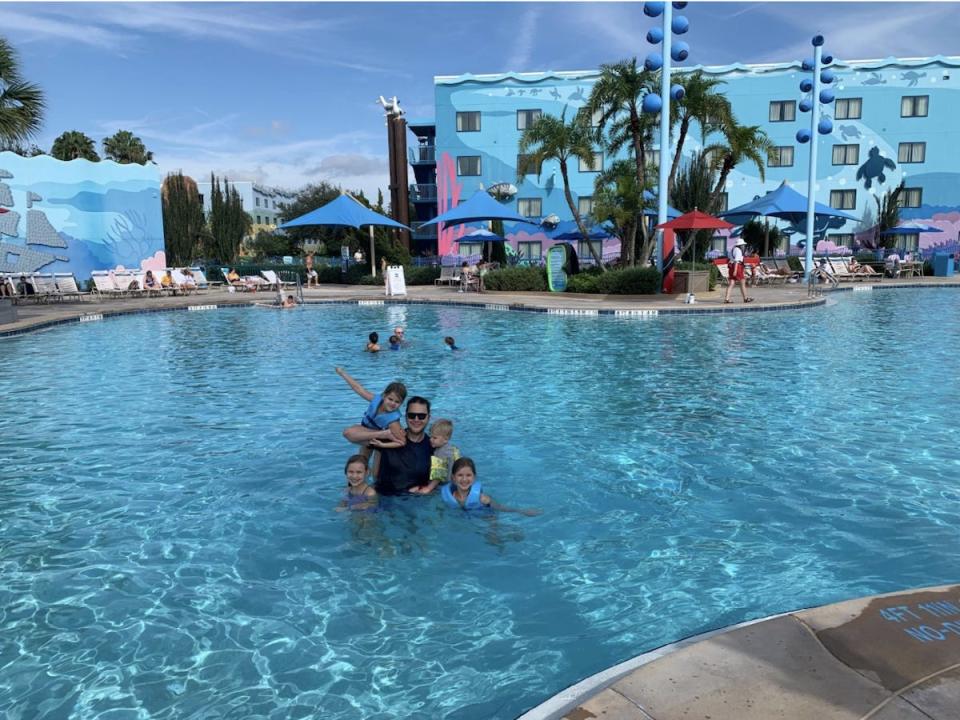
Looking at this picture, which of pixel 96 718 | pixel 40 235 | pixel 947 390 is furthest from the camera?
pixel 40 235

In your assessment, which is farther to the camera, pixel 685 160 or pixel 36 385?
pixel 685 160

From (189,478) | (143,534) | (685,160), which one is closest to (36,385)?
(189,478)

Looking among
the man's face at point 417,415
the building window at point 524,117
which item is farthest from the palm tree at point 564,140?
the man's face at point 417,415

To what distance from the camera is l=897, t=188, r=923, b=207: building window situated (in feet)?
118

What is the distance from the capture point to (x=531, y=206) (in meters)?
38.2

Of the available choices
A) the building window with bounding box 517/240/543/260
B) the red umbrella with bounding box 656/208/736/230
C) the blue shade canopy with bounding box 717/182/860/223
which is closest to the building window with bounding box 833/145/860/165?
the blue shade canopy with bounding box 717/182/860/223

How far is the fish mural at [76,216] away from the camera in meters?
25.5

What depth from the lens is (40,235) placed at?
26.1m

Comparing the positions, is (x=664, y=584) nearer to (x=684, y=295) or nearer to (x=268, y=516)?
(x=268, y=516)

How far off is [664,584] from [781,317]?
1399 centimetres

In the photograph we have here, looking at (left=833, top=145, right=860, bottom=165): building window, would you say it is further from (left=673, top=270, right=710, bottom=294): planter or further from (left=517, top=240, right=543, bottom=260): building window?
(left=673, top=270, right=710, bottom=294): planter

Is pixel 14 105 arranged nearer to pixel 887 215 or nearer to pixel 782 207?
pixel 782 207

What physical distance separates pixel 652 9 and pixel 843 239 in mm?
22812

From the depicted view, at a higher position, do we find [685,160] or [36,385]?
[685,160]
